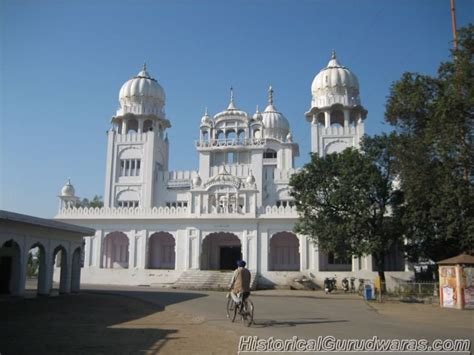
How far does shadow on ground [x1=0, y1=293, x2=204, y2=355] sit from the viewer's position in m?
9.72

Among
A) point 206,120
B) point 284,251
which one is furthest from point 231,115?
point 284,251

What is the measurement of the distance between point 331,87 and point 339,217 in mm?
19186

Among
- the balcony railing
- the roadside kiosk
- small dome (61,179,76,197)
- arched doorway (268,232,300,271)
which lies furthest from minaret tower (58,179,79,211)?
the roadside kiosk

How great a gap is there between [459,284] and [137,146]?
34114 millimetres

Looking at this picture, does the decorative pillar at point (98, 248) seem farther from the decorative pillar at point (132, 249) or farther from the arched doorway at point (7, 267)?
the arched doorway at point (7, 267)

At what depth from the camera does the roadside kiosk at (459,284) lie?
18.9 m

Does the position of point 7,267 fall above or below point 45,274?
above

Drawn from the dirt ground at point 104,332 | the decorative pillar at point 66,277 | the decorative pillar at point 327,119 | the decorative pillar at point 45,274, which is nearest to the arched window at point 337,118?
the decorative pillar at point 327,119

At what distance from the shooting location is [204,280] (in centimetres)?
3288

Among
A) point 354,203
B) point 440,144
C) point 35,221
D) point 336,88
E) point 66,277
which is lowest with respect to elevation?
point 66,277

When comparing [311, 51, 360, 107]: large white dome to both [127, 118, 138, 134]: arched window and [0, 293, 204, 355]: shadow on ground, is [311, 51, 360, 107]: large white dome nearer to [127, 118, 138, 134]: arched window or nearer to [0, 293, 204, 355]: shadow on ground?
[127, 118, 138, 134]: arched window

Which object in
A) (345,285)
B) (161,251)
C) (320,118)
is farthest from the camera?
(320,118)

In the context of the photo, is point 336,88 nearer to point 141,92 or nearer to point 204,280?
point 141,92

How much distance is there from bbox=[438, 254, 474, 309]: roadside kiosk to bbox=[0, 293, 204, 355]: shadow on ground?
11748 millimetres
